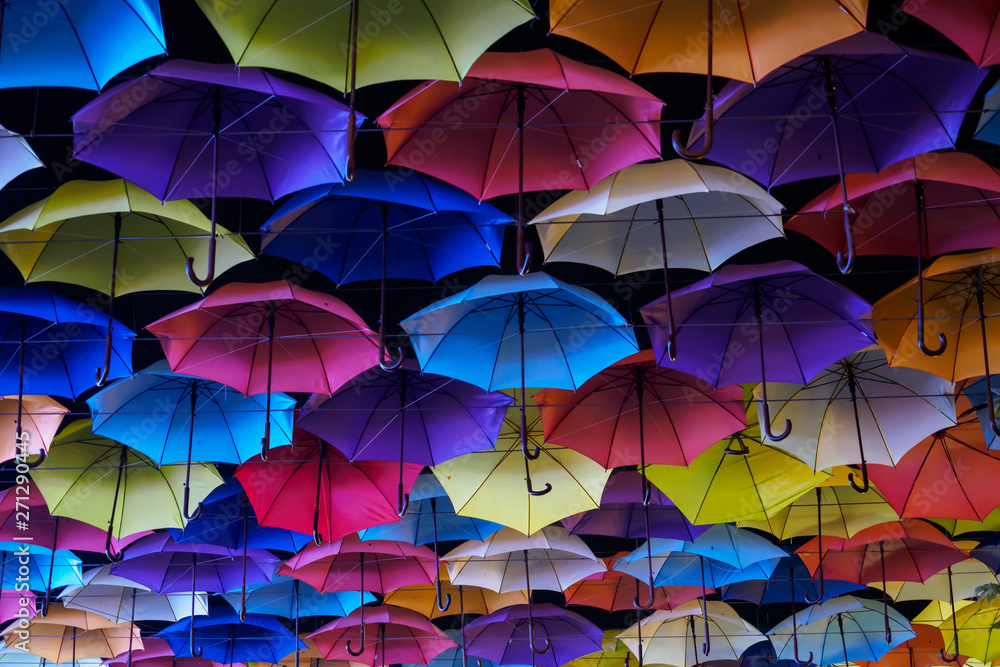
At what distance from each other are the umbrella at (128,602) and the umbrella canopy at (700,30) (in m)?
7.50

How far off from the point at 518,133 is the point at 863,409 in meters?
3.79

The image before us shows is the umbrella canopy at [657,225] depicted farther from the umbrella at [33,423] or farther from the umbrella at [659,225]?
the umbrella at [33,423]

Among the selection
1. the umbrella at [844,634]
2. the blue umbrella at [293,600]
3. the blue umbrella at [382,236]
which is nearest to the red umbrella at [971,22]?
the blue umbrella at [382,236]

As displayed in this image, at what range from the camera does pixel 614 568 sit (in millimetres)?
8906

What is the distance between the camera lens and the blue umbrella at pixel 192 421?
22.3 ft

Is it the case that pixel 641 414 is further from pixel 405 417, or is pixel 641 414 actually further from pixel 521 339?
pixel 405 417

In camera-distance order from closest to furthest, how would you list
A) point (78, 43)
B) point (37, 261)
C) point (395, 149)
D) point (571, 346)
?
point (78, 43), point (395, 149), point (37, 261), point (571, 346)

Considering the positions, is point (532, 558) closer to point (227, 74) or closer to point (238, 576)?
point (238, 576)

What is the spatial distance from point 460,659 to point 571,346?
659 centimetres

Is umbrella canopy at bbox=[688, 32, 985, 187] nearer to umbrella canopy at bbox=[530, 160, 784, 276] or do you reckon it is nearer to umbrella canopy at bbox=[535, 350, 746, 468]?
umbrella canopy at bbox=[530, 160, 784, 276]

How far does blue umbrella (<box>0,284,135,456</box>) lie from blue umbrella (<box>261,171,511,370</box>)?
1420 millimetres

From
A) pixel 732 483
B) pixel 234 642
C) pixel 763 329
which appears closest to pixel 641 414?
pixel 763 329

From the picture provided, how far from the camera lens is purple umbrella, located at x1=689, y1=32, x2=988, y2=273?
186 inches

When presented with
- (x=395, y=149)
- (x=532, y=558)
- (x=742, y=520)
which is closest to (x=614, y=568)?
(x=532, y=558)
